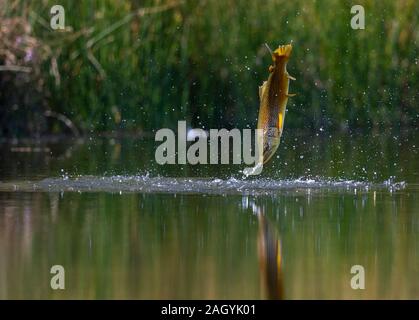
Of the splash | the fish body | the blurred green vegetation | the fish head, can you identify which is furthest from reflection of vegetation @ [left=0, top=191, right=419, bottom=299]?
the blurred green vegetation

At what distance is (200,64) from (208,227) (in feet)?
25.8

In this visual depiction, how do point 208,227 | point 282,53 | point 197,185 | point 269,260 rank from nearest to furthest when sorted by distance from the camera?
point 269,260, point 208,227, point 282,53, point 197,185

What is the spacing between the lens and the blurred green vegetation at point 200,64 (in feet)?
58.2

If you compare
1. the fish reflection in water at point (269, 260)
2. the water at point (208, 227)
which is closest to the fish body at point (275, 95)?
the water at point (208, 227)

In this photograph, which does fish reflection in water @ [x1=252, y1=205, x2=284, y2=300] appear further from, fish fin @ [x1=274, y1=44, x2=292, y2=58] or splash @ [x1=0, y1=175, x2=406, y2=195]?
splash @ [x1=0, y1=175, x2=406, y2=195]

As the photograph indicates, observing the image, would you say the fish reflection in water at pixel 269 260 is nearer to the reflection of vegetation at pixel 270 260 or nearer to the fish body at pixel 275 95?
the reflection of vegetation at pixel 270 260

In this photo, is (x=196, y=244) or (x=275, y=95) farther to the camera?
(x=275, y=95)

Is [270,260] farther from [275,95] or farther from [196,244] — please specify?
[275,95]

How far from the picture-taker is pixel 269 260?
29.7 ft

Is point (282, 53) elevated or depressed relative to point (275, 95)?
elevated

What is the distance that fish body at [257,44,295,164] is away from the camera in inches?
429

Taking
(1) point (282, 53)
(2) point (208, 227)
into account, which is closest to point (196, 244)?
(2) point (208, 227)

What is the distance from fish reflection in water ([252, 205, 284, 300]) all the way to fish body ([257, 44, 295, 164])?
2.86ft

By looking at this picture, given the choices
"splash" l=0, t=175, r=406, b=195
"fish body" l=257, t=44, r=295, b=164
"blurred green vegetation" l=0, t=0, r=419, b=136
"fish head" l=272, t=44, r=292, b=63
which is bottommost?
"splash" l=0, t=175, r=406, b=195
